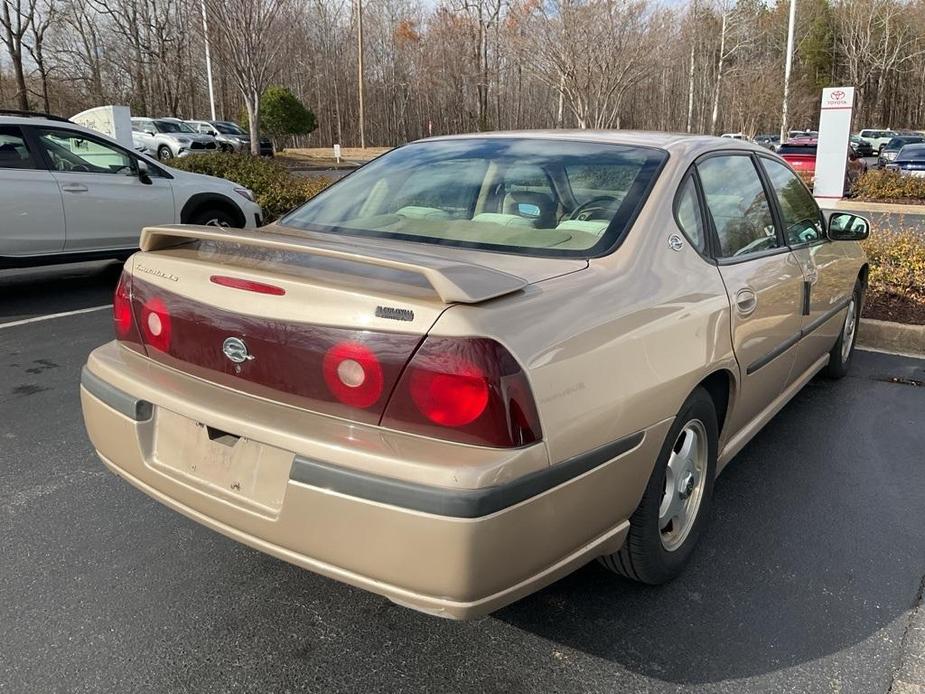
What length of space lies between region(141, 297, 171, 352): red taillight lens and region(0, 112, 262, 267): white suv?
5408 millimetres

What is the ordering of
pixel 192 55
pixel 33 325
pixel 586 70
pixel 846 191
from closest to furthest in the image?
pixel 33 325
pixel 846 191
pixel 586 70
pixel 192 55

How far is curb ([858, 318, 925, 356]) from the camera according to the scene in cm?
590

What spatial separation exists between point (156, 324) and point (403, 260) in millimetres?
934

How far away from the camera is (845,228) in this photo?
4230 millimetres

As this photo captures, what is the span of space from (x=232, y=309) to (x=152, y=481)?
642mm

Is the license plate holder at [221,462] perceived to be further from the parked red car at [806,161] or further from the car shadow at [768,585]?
the parked red car at [806,161]

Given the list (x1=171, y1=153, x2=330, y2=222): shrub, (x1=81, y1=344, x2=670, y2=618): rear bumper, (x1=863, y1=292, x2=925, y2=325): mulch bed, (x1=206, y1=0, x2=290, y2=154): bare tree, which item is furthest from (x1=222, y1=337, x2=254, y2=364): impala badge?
(x1=206, y1=0, x2=290, y2=154): bare tree

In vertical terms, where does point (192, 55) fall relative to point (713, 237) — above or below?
above

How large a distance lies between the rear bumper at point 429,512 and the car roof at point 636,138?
4.29 ft

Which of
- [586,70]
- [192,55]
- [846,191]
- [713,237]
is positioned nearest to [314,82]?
[192,55]

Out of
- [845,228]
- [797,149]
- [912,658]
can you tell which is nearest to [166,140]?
[797,149]

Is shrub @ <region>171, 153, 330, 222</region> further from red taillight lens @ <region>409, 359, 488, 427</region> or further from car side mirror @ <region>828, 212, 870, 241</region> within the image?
red taillight lens @ <region>409, 359, 488, 427</region>

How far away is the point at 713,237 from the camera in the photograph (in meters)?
2.96

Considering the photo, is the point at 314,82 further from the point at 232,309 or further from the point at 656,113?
the point at 232,309
